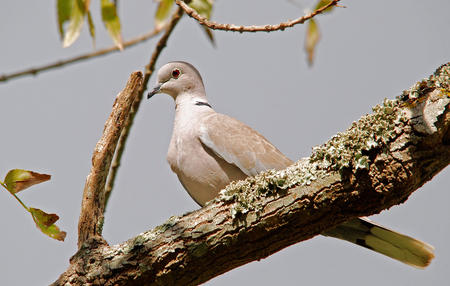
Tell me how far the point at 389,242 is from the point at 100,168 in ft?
5.87

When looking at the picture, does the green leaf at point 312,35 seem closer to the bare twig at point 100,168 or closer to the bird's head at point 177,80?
the bare twig at point 100,168

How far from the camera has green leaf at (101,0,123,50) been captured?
99.9 inches

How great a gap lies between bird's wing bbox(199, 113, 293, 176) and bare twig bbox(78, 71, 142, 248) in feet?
3.10

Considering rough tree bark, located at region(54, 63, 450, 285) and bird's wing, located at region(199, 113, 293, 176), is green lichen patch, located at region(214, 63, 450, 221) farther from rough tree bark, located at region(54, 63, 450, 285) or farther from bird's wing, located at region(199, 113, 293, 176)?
bird's wing, located at region(199, 113, 293, 176)

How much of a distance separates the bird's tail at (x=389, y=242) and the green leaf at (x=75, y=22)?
182 centimetres

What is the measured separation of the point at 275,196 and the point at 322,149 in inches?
13.3

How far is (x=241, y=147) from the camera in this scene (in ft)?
12.8

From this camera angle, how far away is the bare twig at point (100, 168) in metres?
2.94

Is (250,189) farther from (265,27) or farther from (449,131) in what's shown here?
(449,131)

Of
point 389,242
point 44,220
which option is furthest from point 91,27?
point 389,242

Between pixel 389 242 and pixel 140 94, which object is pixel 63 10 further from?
pixel 389 242

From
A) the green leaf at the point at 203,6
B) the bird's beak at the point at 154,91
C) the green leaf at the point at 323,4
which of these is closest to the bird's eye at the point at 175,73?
the bird's beak at the point at 154,91

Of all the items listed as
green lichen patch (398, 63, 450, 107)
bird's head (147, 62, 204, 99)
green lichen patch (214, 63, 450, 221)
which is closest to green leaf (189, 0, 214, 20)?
green lichen patch (214, 63, 450, 221)

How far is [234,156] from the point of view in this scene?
3.84 metres
